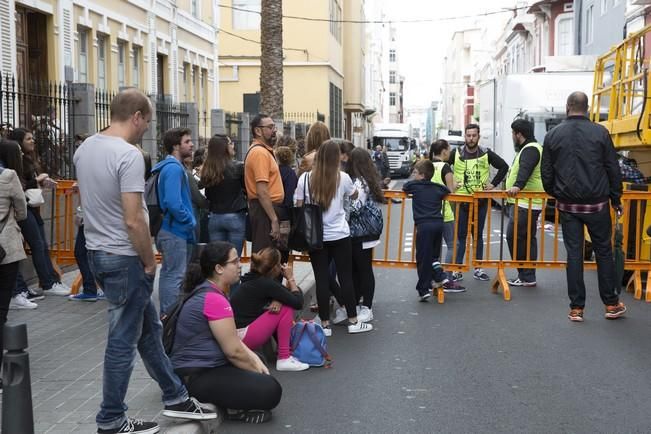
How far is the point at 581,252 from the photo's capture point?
356 inches

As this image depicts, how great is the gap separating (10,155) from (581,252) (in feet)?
17.2

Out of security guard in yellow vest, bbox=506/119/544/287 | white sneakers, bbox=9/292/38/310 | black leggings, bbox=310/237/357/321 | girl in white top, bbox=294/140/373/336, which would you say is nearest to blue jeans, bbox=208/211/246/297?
girl in white top, bbox=294/140/373/336

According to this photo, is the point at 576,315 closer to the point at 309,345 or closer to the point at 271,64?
the point at 309,345

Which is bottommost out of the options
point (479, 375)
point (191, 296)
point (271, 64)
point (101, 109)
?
point (479, 375)

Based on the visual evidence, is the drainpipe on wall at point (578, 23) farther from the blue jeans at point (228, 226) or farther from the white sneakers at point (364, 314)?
the blue jeans at point (228, 226)

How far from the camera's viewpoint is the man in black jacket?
29.3 feet

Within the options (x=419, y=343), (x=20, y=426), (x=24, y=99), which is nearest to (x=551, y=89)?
(x=24, y=99)

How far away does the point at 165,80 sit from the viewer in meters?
27.0

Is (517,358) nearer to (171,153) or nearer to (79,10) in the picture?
(171,153)

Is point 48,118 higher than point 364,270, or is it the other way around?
point 48,118

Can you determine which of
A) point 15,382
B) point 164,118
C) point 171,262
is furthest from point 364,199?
point 164,118

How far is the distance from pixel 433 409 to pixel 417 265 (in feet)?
14.2

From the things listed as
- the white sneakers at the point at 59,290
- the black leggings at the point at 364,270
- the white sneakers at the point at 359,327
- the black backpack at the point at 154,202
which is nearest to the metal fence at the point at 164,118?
the white sneakers at the point at 59,290

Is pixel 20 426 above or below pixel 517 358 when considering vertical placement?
above
